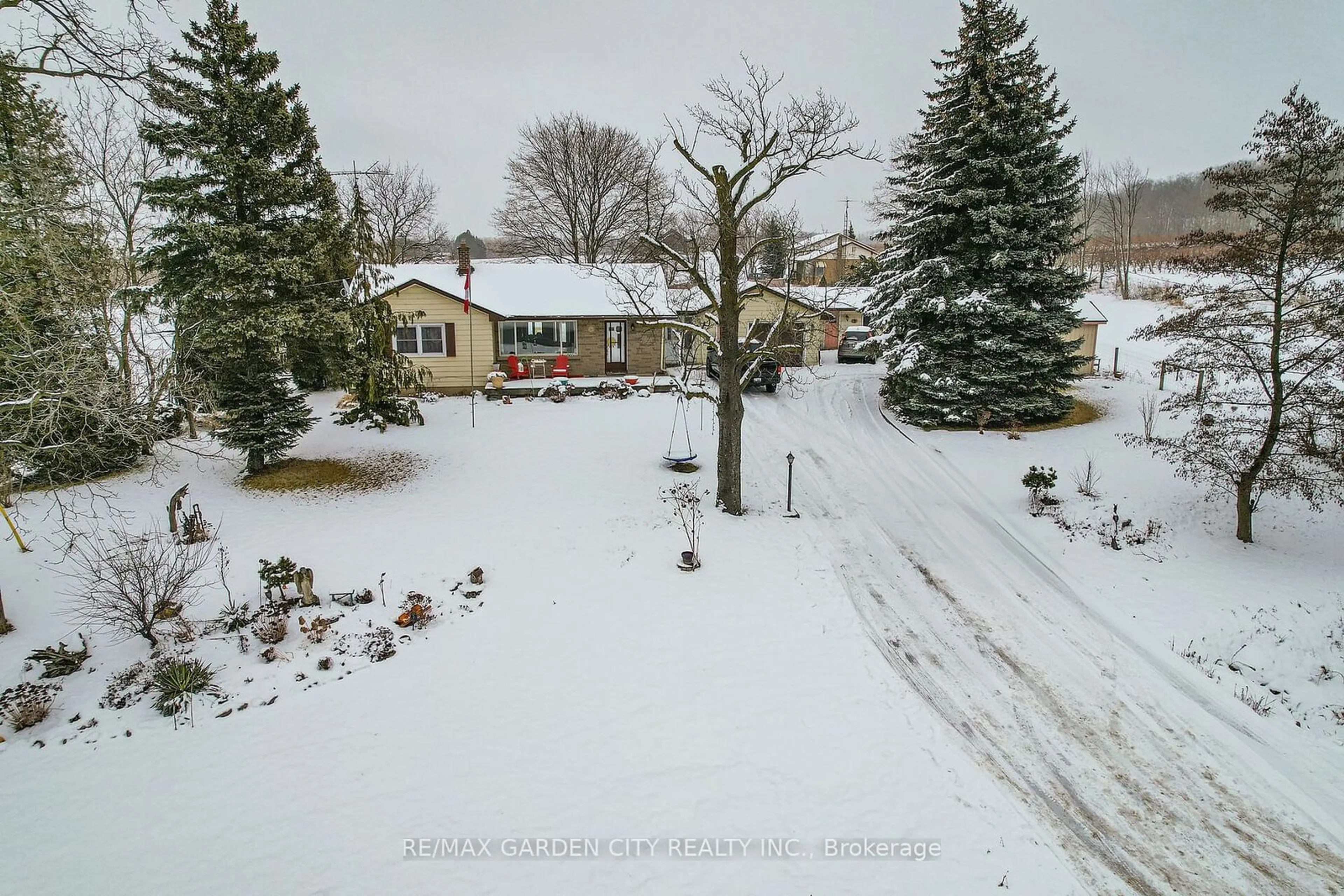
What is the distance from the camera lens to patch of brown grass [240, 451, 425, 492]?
1452 cm

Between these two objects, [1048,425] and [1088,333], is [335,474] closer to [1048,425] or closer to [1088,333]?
[1048,425]

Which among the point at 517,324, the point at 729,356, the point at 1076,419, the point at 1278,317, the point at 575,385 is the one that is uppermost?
the point at 517,324

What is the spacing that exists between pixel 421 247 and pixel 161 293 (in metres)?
35.9

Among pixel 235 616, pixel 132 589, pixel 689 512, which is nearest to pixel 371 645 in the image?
pixel 235 616

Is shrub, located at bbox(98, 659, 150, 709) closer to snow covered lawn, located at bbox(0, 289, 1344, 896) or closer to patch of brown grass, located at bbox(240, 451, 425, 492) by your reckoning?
snow covered lawn, located at bbox(0, 289, 1344, 896)

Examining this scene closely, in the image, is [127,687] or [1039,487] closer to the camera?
[127,687]

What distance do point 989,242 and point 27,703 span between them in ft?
72.4

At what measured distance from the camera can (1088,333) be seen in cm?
3002

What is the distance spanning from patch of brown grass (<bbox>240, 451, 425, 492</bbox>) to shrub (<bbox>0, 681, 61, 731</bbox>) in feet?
21.5

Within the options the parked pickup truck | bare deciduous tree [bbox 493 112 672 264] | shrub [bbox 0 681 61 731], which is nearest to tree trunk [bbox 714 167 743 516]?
the parked pickup truck

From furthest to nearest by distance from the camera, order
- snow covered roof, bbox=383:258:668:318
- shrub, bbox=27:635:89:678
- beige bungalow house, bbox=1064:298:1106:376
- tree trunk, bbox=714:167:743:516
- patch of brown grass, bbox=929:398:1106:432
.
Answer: beige bungalow house, bbox=1064:298:1106:376 < snow covered roof, bbox=383:258:668:318 < patch of brown grass, bbox=929:398:1106:432 < tree trunk, bbox=714:167:743:516 < shrub, bbox=27:635:89:678

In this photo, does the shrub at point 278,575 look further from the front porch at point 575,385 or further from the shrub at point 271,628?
the front porch at point 575,385

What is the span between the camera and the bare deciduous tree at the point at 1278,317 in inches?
409

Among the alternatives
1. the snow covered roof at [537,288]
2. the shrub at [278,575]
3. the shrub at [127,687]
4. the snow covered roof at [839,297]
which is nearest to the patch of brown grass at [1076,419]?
the snow covered roof at [839,297]
